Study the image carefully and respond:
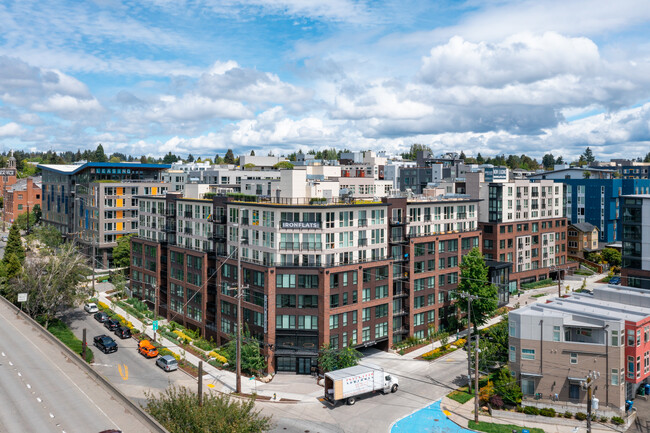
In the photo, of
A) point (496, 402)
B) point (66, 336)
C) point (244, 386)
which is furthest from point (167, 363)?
point (496, 402)

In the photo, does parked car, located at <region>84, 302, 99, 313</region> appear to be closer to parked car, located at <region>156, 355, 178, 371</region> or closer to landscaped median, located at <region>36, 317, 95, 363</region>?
landscaped median, located at <region>36, 317, 95, 363</region>

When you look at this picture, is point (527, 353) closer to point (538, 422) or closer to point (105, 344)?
point (538, 422)

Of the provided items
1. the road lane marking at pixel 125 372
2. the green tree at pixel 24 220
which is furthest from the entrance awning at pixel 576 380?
the green tree at pixel 24 220

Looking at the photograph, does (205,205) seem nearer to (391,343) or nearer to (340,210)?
(340,210)

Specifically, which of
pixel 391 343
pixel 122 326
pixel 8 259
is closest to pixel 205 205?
pixel 122 326

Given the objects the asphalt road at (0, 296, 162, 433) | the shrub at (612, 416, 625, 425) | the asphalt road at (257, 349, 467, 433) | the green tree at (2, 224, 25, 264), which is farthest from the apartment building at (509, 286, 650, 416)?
the green tree at (2, 224, 25, 264)

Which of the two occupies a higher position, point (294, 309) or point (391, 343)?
point (294, 309)

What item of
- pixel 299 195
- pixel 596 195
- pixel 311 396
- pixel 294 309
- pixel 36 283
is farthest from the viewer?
pixel 596 195
